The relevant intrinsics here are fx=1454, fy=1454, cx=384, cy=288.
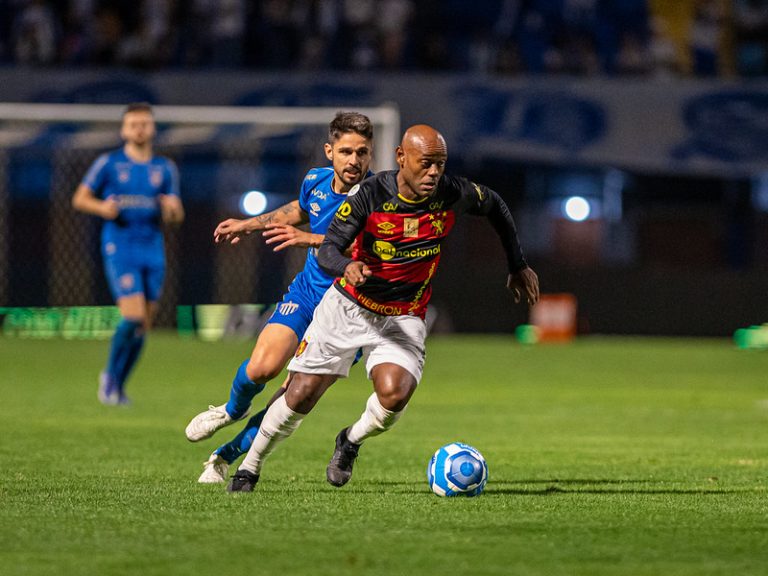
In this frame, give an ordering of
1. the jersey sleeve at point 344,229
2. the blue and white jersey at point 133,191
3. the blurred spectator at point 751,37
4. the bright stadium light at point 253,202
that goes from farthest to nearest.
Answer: the bright stadium light at point 253,202 < the blurred spectator at point 751,37 < the blue and white jersey at point 133,191 < the jersey sleeve at point 344,229

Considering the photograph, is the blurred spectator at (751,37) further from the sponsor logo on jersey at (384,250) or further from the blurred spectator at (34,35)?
the sponsor logo on jersey at (384,250)

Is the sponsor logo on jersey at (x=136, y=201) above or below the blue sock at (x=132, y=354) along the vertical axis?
above

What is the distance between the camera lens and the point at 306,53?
2194 cm

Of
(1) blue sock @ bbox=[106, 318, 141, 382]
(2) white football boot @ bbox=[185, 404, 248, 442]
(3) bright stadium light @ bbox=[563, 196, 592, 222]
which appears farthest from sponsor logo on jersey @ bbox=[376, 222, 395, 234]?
(3) bright stadium light @ bbox=[563, 196, 592, 222]

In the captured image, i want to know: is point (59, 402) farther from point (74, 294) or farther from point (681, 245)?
point (681, 245)

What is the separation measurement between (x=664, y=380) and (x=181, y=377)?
5.23 metres

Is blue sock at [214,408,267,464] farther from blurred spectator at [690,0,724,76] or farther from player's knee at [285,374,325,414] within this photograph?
blurred spectator at [690,0,724,76]

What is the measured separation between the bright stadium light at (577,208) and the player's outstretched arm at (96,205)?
46.4ft

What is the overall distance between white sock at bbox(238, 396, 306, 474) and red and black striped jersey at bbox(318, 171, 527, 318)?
60cm

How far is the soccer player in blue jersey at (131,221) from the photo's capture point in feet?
38.6

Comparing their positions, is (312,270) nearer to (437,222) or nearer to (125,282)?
(437,222)

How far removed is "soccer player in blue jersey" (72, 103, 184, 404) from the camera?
38.6 feet

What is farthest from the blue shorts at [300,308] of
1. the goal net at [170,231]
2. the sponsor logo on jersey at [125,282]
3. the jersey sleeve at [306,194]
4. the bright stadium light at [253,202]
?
the bright stadium light at [253,202]

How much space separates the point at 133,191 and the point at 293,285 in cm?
493
